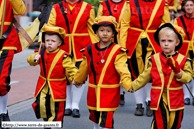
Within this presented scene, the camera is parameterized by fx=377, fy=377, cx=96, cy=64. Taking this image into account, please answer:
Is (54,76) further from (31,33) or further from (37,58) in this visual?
(31,33)

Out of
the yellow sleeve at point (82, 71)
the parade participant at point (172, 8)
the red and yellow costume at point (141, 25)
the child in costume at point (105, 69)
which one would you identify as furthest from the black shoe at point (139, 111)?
the parade participant at point (172, 8)

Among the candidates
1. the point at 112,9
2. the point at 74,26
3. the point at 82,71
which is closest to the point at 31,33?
the point at 74,26

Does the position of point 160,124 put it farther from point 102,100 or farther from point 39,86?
point 39,86

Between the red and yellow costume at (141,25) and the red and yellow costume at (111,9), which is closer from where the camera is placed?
the red and yellow costume at (141,25)

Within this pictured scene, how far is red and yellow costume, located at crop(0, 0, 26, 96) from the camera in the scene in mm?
5243

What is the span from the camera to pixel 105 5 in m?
7.40

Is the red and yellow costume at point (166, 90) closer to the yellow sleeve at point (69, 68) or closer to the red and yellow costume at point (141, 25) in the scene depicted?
the yellow sleeve at point (69, 68)

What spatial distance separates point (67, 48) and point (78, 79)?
1.67m

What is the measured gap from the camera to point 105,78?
→ 15.5 feet

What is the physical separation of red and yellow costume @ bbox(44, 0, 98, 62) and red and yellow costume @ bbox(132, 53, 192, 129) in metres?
2.16

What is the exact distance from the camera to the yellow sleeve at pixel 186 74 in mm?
4367

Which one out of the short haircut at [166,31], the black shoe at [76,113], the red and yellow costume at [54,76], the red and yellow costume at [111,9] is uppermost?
the red and yellow costume at [111,9]

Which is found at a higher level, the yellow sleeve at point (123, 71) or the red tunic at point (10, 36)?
the red tunic at point (10, 36)

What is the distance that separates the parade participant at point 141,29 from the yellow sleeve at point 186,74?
6.37 feet
